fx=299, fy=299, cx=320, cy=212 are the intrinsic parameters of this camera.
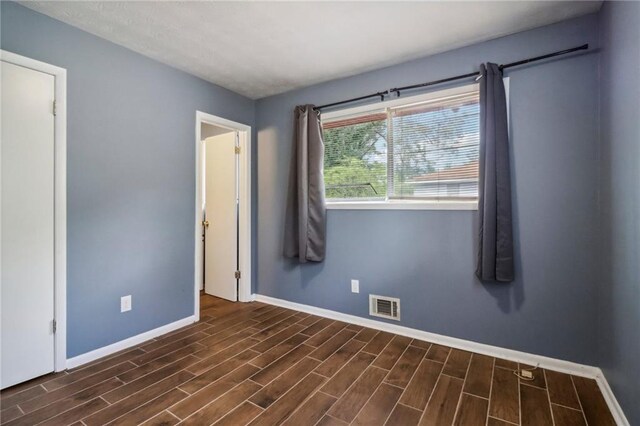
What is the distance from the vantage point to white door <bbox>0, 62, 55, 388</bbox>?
1.84 metres

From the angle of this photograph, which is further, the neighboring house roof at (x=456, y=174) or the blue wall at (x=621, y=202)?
the neighboring house roof at (x=456, y=174)

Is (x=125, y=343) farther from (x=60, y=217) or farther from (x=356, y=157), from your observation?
(x=356, y=157)

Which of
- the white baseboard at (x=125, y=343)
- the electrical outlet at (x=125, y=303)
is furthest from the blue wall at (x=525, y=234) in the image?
the electrical outlet at (x=125, y=303)

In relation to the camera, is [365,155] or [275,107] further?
[275,107]

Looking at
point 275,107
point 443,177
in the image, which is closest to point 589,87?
point 443,177

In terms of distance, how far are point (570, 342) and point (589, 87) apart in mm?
1714

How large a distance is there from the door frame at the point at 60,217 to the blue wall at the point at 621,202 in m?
3.31

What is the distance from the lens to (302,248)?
310 centimetres

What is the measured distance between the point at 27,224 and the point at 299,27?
2.25 meters

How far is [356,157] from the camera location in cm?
299

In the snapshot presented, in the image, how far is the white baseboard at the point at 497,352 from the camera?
175 cm

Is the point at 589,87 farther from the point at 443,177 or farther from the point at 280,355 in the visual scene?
the point at 280,355

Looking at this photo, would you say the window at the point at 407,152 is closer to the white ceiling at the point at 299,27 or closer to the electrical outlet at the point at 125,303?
the white ceiling at the point at 299,27

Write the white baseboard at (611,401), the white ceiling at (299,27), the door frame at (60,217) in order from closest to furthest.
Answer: the white baseboard at (611,401) → the white ceiling at (299,27) → the door frame at (60,217)
